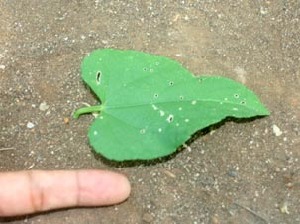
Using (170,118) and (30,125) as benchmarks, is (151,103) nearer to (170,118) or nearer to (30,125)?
(170,118)

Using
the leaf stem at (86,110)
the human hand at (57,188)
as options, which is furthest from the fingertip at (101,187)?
the leaf stem at (86,110)

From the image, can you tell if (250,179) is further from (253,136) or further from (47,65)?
(47,65)

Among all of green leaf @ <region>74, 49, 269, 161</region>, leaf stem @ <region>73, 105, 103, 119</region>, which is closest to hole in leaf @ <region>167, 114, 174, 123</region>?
green leaf @ <region>74, 49, 269, 161</region>

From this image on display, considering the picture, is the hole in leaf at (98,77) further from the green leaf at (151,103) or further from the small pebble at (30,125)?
the small pebble at (30,125)

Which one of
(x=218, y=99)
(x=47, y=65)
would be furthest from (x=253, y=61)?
(x=47, y=65)

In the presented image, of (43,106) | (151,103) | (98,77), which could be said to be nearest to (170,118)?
(151,103)
